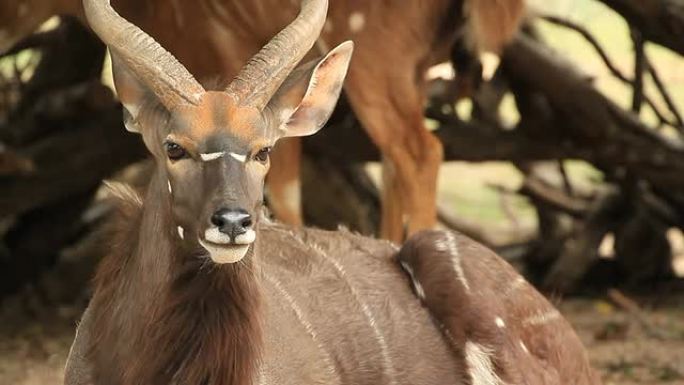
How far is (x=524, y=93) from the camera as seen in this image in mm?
5859

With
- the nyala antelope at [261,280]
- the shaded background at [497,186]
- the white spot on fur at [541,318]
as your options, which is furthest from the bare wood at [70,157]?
the white spot on fur at [541,318]

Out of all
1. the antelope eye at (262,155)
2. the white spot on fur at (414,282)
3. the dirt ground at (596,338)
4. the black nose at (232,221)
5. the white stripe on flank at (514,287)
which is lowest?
the dirt ground at (596,338)

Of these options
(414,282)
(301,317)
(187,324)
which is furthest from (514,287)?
(187,324)

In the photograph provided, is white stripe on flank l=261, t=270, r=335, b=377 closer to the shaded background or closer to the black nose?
the black nose

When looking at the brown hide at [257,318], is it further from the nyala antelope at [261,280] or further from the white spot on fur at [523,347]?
the white spot on fur at [523,347]

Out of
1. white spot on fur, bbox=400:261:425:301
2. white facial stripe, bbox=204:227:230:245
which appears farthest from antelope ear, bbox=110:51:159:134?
white spot on fur, bbox=400:261:425:301

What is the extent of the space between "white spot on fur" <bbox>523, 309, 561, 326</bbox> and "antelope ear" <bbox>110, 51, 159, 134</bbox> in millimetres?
1135

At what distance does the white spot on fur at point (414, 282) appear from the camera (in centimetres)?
345

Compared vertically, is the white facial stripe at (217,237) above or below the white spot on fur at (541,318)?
above

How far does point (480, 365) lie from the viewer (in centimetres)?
337

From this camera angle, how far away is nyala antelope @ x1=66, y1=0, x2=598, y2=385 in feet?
8.66

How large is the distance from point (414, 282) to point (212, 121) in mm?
976

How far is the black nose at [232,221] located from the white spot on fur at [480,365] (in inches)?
40.0

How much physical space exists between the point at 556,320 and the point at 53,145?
2607 millimetres
